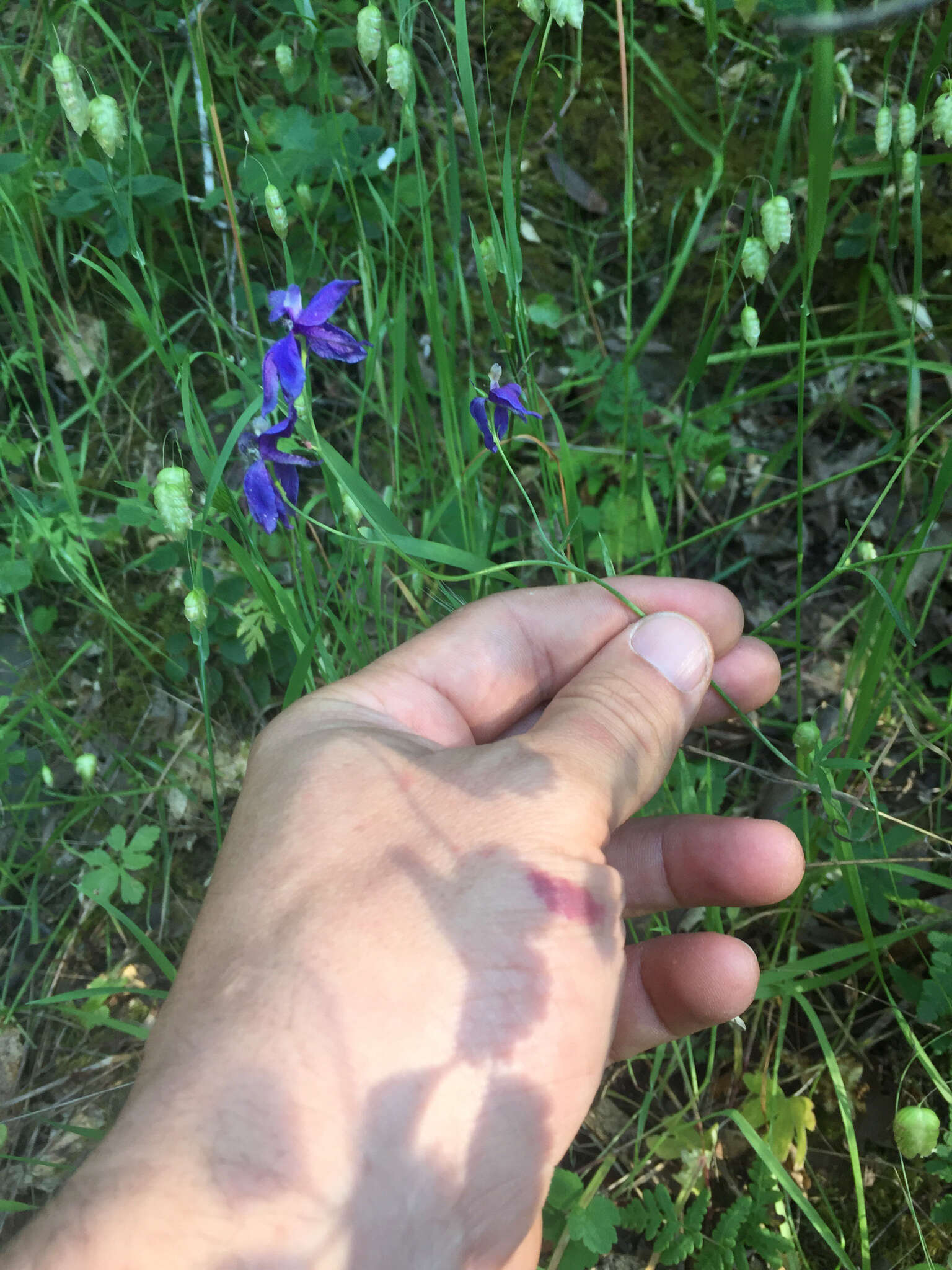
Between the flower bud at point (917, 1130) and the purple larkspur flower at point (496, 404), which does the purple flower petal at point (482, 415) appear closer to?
the purple larkspur flower at point (496, 404)

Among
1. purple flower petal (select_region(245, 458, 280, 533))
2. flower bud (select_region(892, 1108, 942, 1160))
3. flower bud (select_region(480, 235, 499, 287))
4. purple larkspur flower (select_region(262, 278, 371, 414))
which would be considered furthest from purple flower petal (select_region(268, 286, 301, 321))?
flower bud (select_region(892, 1108, 942, 1160))

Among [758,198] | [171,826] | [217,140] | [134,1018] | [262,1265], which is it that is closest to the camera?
[262,1265]

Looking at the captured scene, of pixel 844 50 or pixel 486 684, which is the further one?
pixel 844 50

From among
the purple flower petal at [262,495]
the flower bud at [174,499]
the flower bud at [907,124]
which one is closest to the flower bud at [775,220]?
the flower bud at [907,124]

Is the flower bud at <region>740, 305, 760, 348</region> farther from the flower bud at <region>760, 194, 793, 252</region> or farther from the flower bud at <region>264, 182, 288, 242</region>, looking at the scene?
the flower bud at <region>264, 182, 288, 242</region>

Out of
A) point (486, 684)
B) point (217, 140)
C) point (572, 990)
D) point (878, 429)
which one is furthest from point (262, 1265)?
point (878, 429)

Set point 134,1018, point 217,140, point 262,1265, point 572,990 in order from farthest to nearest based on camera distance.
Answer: point 134,1018 < point 217,140 < point 572,990 < point 262,1265

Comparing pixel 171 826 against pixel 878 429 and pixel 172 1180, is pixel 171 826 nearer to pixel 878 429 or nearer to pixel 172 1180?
pixel 172 1180

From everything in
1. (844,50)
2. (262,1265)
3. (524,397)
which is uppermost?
(844,50)
